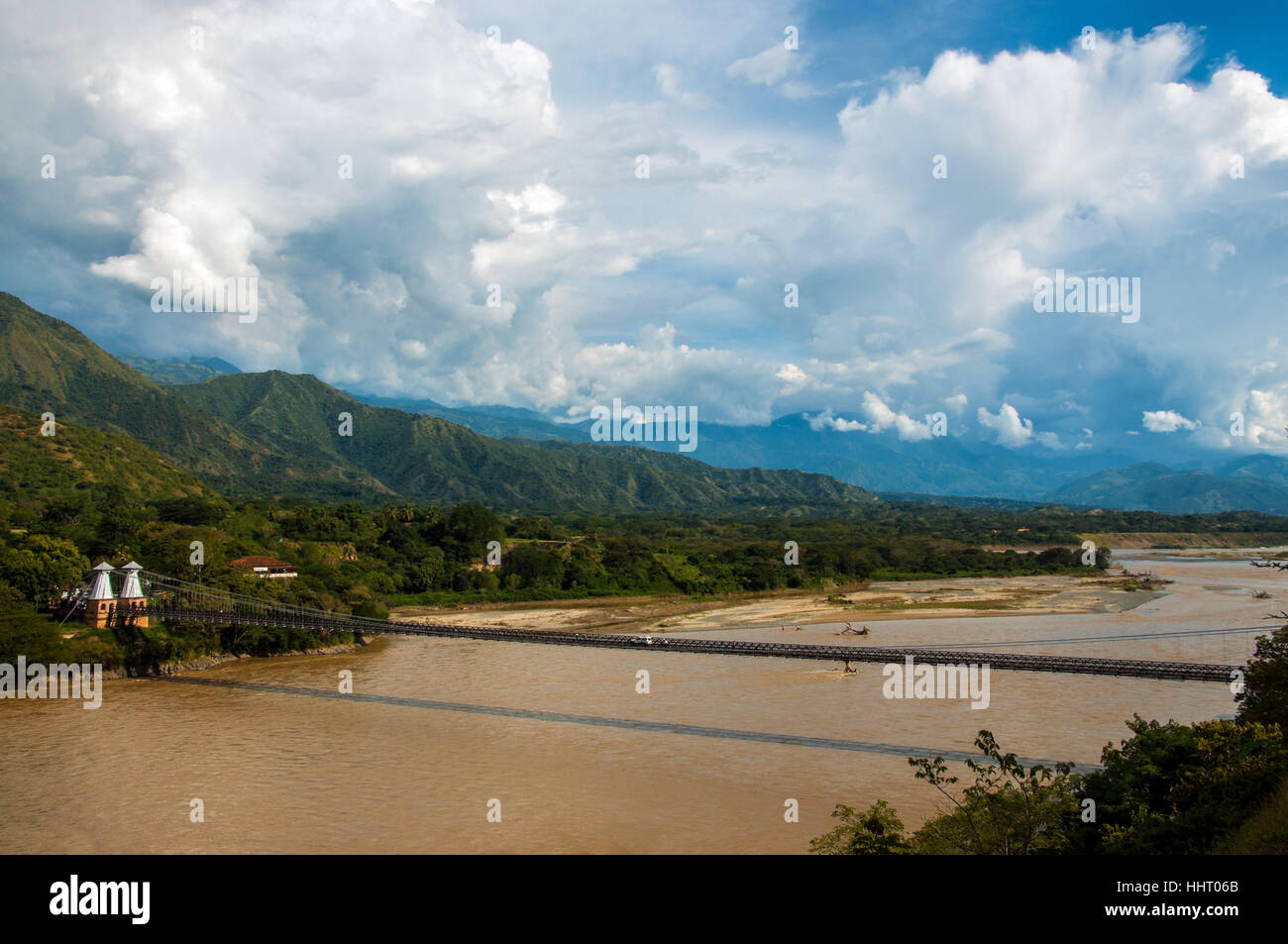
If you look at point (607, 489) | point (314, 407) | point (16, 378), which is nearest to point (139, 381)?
point (16, 378)

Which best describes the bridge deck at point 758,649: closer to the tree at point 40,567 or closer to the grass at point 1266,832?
the tree at point 40,567

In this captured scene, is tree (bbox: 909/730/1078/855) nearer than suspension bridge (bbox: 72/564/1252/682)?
Yes

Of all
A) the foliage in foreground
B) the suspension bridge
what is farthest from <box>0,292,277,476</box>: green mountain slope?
the foliage in foreground

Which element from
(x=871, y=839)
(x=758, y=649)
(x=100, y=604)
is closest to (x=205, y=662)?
(x=100, y=604)

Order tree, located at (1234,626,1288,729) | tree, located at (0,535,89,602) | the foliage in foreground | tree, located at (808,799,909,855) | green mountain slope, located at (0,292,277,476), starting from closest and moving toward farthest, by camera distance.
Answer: the foliage in foreground
tree, located at (808,799,909,855)
tree, located at (1234,626,1288,729)
tree, located at (0,535,89,602)
green mountain slope, located at (0,292,277,476)

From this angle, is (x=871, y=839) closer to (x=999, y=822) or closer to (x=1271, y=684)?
(x=999, y=822)

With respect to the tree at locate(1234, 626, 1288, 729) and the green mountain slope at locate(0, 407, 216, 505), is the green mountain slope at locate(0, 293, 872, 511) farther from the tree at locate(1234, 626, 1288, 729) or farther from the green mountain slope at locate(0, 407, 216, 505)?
the tree at locate(1234, 626, 1288, 729)
